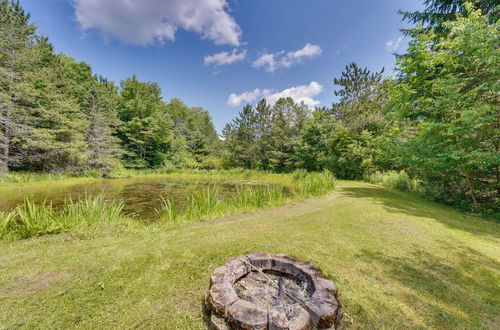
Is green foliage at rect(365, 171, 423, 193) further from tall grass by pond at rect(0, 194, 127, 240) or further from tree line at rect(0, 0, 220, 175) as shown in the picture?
tree line at rect(0, 0, 220, 175)

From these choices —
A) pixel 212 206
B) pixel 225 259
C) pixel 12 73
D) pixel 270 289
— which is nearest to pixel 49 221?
pixel 212 206

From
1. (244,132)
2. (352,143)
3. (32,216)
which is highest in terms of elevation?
(244,132)

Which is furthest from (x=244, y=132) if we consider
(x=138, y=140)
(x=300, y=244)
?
(x=300, y=244)

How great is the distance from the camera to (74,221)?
3.58m

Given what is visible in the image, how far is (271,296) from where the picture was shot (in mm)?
1653

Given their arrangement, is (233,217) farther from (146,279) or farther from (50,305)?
(50,305)

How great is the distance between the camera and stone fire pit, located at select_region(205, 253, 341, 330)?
48.2 inches

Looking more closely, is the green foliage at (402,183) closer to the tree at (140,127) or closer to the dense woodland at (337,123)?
the dense woodland at (337,123)

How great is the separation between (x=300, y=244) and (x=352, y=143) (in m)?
12.7

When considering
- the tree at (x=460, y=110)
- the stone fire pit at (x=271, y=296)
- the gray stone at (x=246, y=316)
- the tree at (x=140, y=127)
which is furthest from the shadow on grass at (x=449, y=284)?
the tree at (x=140, y=127)

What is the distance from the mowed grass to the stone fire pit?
0.31 meters

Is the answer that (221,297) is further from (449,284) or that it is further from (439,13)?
(439,13)

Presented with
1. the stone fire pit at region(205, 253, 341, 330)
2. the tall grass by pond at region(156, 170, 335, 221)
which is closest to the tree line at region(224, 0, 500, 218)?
the tall grass by pond at region(156, 170, 335, 221)

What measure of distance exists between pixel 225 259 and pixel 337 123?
57.0 ft
